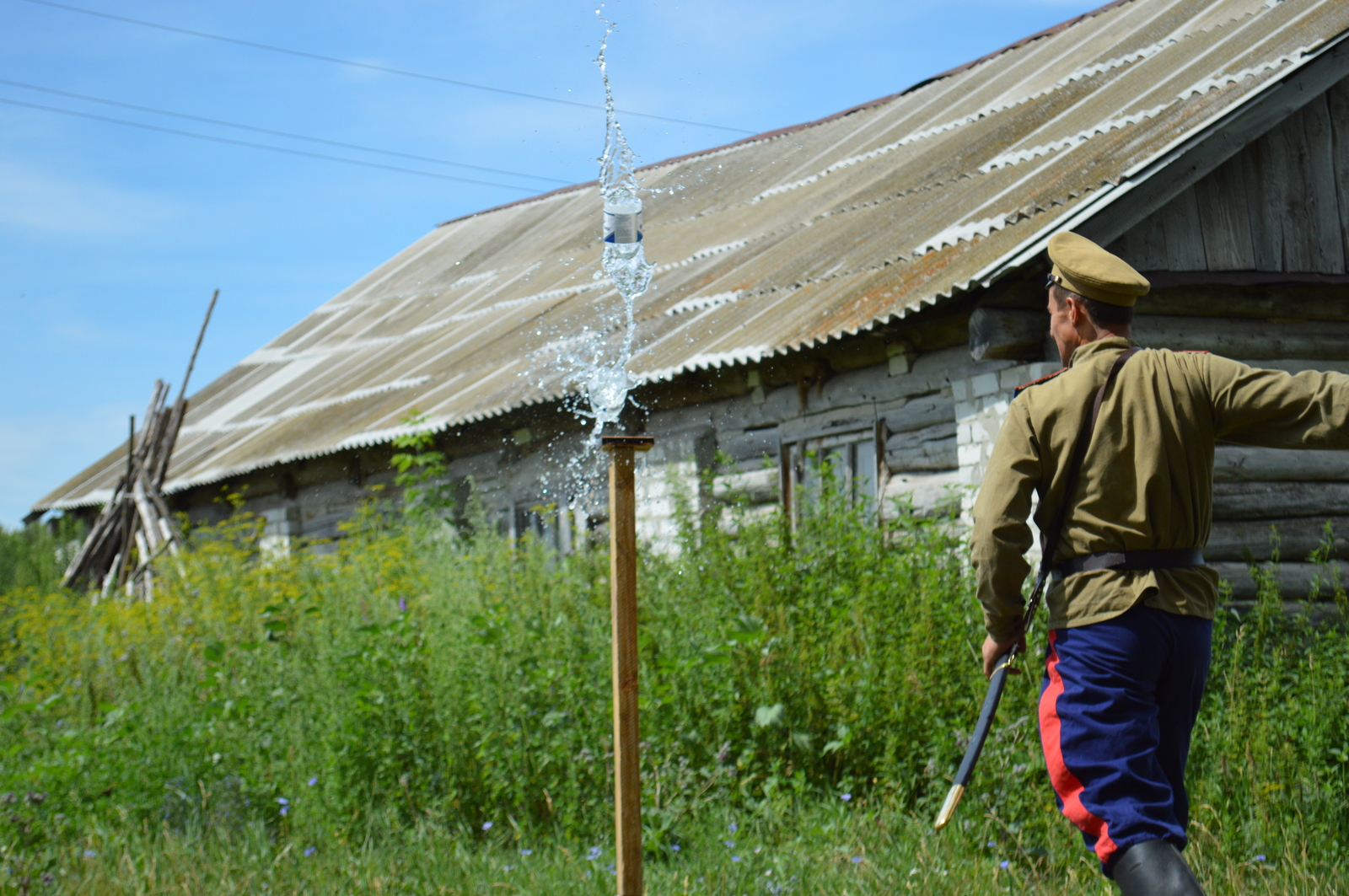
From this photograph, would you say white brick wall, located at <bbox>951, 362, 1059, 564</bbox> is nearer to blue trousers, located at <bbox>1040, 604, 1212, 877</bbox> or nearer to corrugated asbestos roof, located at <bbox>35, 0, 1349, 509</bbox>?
corrugated asbestos roof, located at <bbox>35, 0, 1349, 509</bbox>

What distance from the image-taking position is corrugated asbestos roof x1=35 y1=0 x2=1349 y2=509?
21.3 feet

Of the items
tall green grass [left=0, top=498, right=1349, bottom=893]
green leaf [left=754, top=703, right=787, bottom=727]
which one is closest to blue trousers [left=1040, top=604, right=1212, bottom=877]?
tall green grass [left=0, top=498, right=1349, bottom=893]

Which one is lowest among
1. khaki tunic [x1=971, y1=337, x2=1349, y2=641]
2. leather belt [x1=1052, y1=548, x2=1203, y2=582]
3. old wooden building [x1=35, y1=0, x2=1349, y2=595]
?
leather belt [x1=1052, y1=548, x2=1203, y2=582]

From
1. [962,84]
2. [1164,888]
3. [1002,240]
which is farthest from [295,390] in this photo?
[1164,888]

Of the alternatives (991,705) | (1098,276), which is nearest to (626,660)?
(991,705)

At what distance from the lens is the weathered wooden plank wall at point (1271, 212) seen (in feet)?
20.1

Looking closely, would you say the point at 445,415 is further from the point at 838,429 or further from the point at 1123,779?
the point at 1123,779

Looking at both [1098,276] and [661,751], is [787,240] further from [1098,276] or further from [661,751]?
[1098,276]

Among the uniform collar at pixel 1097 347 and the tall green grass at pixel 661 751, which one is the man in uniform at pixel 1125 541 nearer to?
the uniform collar at pixel 1097 347

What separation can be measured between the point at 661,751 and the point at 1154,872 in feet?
8.35

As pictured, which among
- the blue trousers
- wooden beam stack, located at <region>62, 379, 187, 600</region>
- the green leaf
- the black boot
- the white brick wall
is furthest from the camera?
wooden beam stack, located at <region>62, 379, 187, 600</region>

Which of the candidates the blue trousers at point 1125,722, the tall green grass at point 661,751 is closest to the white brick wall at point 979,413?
the tall green grass at point 661,751

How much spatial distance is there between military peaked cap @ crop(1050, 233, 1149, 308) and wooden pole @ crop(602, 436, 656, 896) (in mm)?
1147

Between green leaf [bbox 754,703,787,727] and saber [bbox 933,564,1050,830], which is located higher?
saber [bbox 933,564,1050,830]
